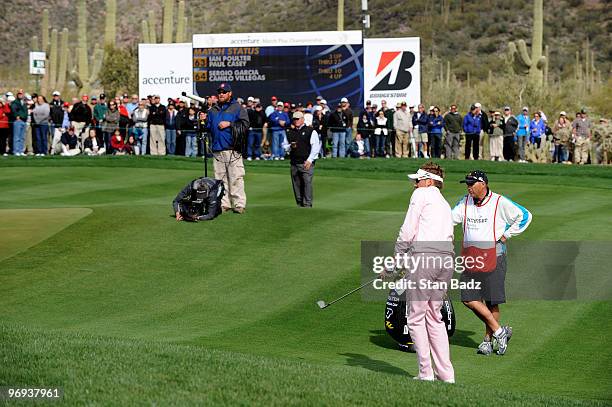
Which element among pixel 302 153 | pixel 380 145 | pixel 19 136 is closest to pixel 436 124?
pixel 380 145

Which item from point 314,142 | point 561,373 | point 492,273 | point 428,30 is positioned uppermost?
point 428,30

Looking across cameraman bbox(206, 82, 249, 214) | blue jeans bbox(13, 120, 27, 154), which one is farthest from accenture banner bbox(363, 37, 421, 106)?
cameraman bbox(206, 82, 249, 214)

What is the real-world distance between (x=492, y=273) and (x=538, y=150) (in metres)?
26.0

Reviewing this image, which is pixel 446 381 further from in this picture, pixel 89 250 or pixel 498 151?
pixel 498 151

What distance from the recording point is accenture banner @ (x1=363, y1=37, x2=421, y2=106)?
43375 mm

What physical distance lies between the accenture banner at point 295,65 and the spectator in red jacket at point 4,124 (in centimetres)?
1070

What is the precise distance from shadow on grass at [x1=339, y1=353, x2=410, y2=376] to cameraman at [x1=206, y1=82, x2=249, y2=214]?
7.35 meters

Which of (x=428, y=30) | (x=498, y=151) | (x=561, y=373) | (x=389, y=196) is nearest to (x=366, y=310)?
(x=561, y=373)

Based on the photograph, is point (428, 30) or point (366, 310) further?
point (428, 30)

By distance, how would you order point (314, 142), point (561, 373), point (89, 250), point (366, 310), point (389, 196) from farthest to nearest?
point (389, 196) < point (314, 142) < point (89, 250) < point (366, 310) < point (561, 373)

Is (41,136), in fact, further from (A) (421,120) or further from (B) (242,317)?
(B) (242,317)

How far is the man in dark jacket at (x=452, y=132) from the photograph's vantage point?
120 ft

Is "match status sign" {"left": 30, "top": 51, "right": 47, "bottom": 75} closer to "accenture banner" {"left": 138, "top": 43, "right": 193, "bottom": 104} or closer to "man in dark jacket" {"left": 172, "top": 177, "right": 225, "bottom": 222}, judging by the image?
"accenture banner" {"left": 138, "top": 43, "right": 193, "bottom": 104}

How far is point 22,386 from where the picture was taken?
29.8 feet
